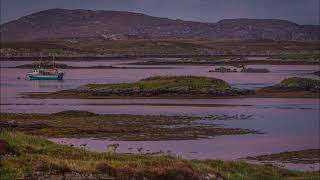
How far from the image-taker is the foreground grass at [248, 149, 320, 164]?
133ft

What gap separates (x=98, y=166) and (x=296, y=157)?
21.7 meters

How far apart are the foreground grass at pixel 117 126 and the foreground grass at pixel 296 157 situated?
9.26 metres

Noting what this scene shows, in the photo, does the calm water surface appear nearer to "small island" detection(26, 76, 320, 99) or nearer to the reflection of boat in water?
"small island" detection(26, 76, 320, 99)

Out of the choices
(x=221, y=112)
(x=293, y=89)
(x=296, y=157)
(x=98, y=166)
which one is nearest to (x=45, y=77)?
(x=293, y=89)

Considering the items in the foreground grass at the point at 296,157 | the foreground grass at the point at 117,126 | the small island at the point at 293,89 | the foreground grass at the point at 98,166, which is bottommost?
the foreground grass at the point at 296,157

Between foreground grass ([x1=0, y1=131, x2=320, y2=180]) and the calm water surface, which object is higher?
foreground grass ([x1=0, y1=131, x2=320, y2=180])

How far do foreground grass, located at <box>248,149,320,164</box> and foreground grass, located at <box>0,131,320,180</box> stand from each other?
12526 mm

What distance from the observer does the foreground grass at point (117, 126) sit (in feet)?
171

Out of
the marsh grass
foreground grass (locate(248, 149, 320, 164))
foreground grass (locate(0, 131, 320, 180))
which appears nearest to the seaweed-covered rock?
the marsh grass

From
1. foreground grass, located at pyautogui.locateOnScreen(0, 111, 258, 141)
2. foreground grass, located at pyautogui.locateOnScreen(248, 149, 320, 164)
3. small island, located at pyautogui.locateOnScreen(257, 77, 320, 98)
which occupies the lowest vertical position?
foreground grass, located at pyautogui.locateOnScreen(248, 149, 320, 164)

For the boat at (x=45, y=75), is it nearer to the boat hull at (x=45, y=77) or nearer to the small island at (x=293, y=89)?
the boat hull at (x=45, y=77)

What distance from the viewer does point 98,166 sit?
22.7 metres

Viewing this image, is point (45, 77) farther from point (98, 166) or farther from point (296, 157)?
point (98, 166)

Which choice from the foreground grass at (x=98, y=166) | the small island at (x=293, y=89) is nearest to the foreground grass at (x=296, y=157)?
the foreground grass at (x=98, y=166)
